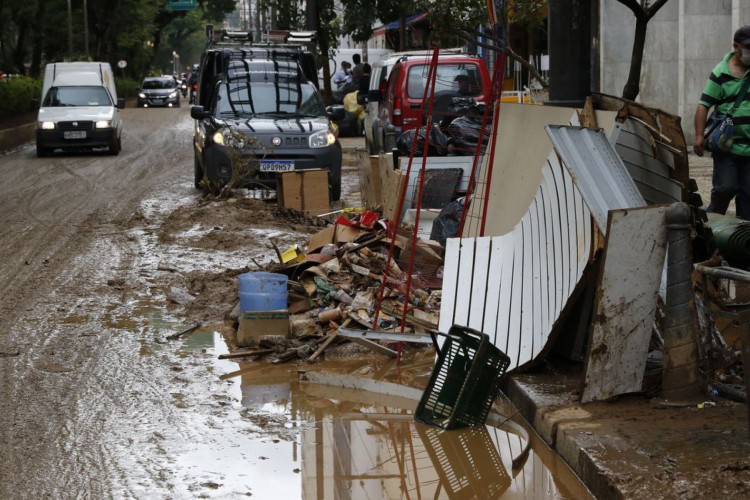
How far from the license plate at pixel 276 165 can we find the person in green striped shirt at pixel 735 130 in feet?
26.6

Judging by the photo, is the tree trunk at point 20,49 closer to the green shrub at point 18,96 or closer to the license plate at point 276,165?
the green shrub at point 18,96

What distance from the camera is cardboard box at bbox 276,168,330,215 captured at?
1379cm

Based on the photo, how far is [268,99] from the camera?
16.6m

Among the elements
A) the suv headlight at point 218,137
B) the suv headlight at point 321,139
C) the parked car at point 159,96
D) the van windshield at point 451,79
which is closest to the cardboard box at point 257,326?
the suv headlight at point 218,137

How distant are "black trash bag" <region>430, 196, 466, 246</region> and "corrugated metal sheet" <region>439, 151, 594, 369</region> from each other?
2310 millimetres

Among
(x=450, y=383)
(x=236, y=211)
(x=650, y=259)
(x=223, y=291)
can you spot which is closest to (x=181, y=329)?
(x=223, y=291)

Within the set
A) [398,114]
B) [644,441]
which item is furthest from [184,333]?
[398,114]

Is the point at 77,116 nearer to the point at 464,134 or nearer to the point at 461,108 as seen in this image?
the point at 461,108

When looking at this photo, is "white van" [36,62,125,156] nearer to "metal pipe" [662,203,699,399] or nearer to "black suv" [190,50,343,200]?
"black suv" [190,50,343,200]

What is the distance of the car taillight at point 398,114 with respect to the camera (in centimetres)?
1844

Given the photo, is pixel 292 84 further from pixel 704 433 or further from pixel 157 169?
Answer: pixel 704 433

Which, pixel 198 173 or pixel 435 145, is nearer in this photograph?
pixel 435 145

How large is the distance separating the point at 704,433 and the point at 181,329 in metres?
4.46

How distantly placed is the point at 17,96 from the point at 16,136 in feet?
5.37
